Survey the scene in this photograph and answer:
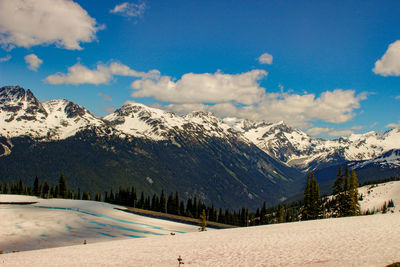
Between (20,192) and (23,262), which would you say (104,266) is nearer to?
(23,262)

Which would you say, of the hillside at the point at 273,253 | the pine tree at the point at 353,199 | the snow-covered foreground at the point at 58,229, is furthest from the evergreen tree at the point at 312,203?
the hillside at the point at 273,253

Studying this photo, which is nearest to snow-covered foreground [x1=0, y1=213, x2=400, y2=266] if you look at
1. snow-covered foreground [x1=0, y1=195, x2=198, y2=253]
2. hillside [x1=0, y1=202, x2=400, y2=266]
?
hillside [x1=0, y1=202, x2=400, y2=266]

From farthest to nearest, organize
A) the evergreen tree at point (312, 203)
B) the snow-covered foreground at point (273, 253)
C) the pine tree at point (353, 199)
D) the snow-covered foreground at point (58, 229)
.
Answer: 1. the evergreen tree at point (312, 203)
2. the pine tree at point (353, 199)
3. the snow-covered foreground at point (58, 229)
4. the snow-covered foreground at point (273, 253)

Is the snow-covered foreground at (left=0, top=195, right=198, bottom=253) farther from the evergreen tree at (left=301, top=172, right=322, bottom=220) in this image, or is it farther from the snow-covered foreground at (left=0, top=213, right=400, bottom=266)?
the evergreen tree at (left=301, top=172, right=322, bottom=220)

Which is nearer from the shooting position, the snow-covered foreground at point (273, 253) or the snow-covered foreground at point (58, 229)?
the snow-covered foreground at point (273, 253)

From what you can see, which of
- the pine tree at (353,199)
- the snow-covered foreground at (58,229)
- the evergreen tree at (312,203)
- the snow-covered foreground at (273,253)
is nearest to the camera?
the snow-covered foreground at (273,253)

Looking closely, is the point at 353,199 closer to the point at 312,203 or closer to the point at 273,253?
the point at 312,203

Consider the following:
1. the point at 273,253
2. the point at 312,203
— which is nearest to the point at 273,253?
the point at 273,253

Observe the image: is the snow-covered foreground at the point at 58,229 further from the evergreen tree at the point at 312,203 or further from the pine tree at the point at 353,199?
the pine tree at the point at 353,199

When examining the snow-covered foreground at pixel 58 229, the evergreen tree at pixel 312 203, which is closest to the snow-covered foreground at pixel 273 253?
the snow-covered foreground at pixel 58 229

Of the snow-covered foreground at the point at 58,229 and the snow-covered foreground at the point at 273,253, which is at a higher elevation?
the snow-covered foreground at the point at 273,253

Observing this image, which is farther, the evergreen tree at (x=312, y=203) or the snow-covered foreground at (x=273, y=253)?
the evergreen tree at (x=312, y=203)

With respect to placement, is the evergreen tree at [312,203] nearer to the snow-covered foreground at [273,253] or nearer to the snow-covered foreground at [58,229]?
the snow-covered foreground at [58,229]

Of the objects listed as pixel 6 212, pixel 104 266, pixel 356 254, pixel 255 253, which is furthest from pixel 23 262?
pixel 6 212
